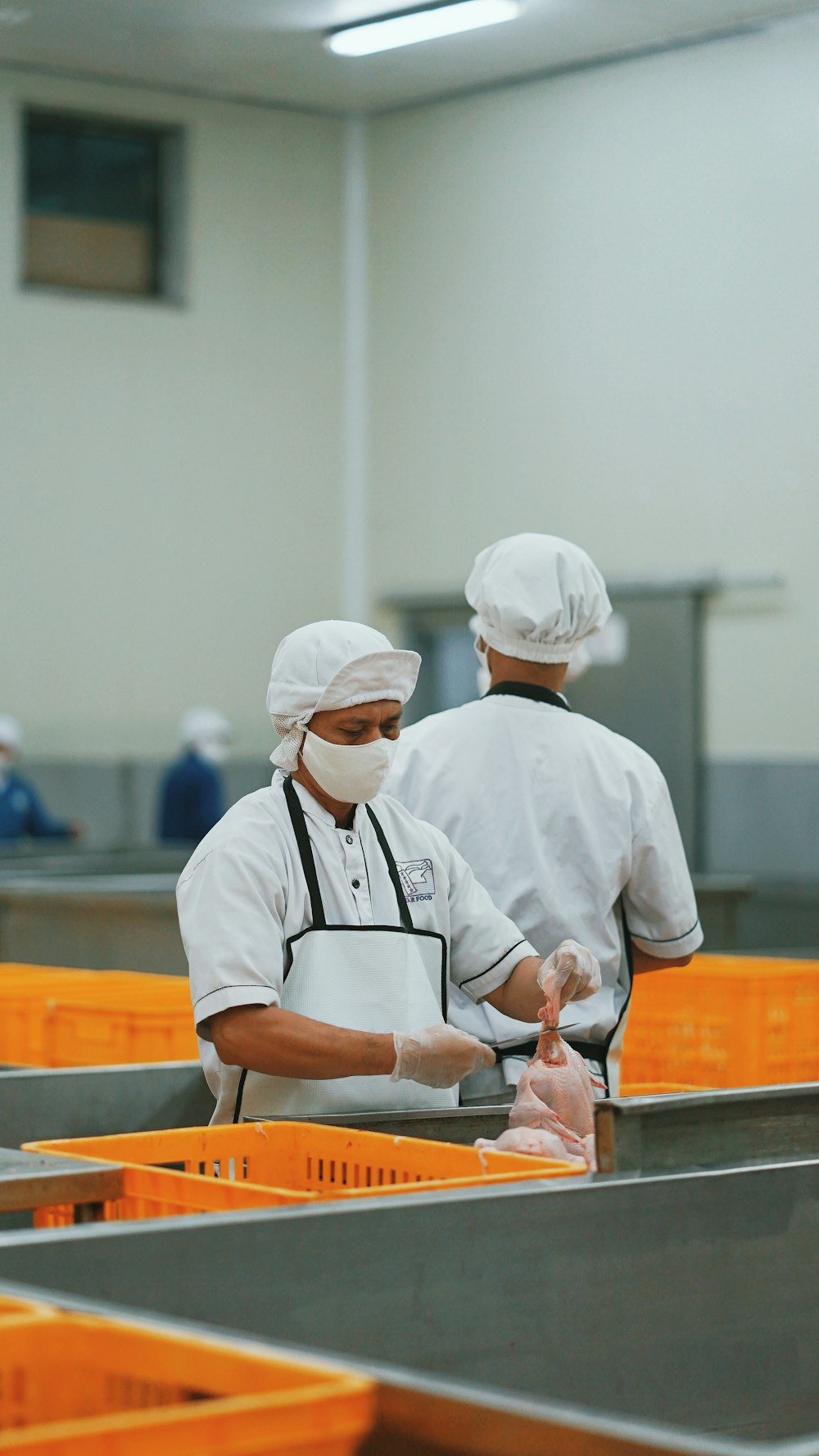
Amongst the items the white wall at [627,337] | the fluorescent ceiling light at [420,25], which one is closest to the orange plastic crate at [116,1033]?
the white wall at [627,337]

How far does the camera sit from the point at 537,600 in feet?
9.05

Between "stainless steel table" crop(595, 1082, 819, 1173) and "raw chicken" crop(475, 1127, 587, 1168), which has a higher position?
"stainless steel table" crop(595, 1082, 819, 1173)

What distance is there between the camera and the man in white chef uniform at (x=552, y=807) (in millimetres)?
2703

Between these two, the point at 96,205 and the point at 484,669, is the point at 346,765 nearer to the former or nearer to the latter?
the point at 484,669

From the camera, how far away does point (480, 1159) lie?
5.87ft

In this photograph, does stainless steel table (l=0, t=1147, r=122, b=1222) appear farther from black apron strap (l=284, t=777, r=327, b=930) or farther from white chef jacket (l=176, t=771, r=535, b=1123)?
black apron strap (l=284, t=777, r=327, b=930)

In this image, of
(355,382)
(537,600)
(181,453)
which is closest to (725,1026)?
(537,600)

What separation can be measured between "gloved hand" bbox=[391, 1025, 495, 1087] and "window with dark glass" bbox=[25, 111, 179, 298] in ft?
26.8

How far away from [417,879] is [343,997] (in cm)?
20

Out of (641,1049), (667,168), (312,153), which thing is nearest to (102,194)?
(312,153)

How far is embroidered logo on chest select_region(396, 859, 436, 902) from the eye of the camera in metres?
2.30

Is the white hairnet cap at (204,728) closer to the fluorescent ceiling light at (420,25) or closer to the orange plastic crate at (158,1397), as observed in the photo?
the fluorescent ceiling light at (420,25)

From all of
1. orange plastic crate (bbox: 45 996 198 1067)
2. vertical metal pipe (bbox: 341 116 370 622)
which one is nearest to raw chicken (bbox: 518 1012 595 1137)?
orange plastic crate (bbox: 45 996 198 1067)

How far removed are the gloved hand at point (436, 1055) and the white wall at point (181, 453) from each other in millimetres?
7715
